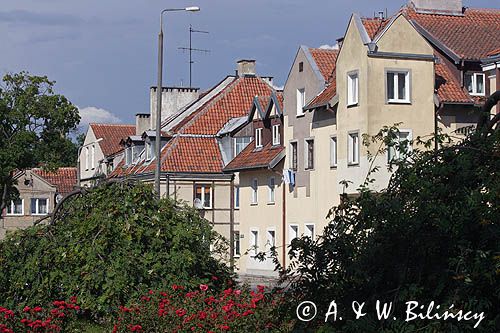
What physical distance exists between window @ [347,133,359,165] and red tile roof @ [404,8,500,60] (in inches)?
240

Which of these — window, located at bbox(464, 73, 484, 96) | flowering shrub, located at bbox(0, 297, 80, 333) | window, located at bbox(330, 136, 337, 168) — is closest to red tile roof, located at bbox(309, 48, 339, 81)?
window, located at bbox(330, 136, 337, 168)

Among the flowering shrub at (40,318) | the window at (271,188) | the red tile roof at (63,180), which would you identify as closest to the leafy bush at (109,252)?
the flowering shrub at (40,318)

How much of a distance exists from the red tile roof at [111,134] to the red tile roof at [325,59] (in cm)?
3730

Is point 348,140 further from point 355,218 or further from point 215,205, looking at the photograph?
point 355,218

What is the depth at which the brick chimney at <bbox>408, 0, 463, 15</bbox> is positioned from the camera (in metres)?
50.0

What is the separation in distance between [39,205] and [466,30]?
55.6m

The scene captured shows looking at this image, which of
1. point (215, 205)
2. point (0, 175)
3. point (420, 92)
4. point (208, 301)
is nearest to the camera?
point (208, 301)

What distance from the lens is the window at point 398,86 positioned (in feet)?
144

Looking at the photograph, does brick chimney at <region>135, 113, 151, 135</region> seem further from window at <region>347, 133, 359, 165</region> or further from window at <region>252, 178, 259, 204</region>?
window at <region>347, 133, 359, 165</region>

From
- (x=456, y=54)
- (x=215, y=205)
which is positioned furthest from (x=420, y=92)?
(x=215, y=205)

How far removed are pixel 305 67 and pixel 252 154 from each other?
8.34 m

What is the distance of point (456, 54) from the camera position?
151 ft

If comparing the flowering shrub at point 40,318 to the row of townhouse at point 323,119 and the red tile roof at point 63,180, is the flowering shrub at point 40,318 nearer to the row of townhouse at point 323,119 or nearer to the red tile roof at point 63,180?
the row of townhouse at point 323,119

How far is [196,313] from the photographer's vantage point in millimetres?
13055
